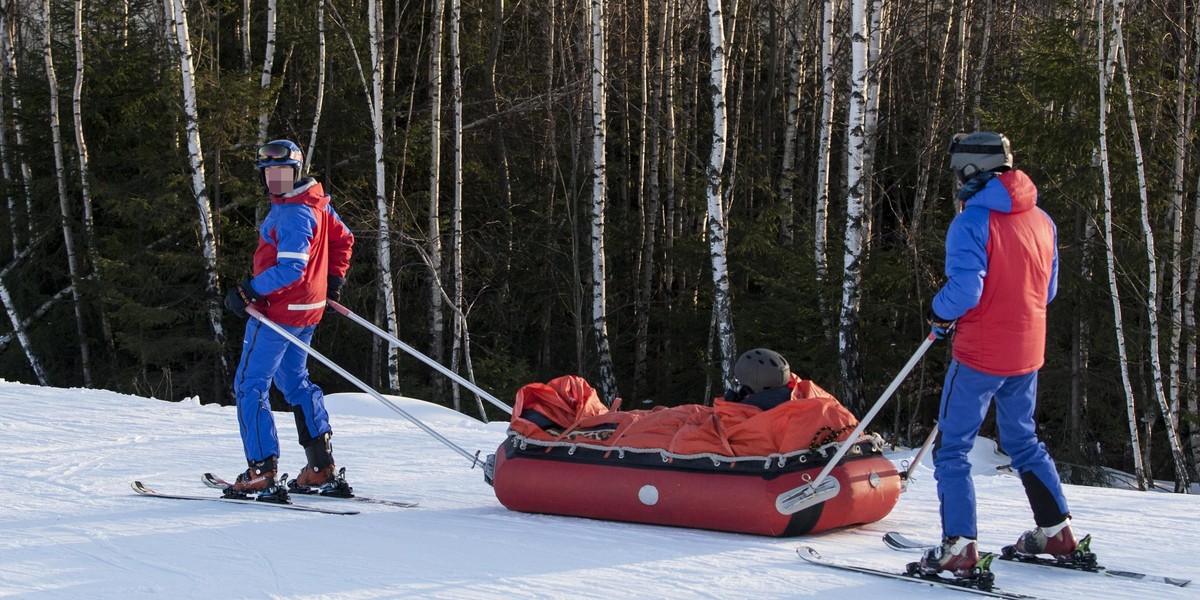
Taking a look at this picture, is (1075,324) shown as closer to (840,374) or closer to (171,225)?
(840,374)

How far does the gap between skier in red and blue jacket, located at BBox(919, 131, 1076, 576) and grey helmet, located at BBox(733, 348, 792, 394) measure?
37.8 inches

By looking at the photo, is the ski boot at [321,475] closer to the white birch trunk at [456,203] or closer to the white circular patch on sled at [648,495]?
the white circular patch on sled at [648,495]

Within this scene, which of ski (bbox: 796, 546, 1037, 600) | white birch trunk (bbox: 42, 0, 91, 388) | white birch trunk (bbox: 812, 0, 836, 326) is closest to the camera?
ski (bbox: 796, 546, 1037, 600)

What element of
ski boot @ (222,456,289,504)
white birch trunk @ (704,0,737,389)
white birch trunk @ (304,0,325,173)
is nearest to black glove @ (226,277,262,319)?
ski boot @ (222,456,289,504)

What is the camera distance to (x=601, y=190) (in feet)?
47.1

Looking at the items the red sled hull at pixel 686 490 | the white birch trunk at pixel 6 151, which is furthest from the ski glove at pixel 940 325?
the white birch trunk at pixel 6 151

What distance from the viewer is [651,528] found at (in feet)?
16.3

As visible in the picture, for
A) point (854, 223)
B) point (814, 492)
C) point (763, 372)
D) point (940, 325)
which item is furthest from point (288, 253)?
point (854, 223)

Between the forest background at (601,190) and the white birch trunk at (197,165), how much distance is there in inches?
1.8

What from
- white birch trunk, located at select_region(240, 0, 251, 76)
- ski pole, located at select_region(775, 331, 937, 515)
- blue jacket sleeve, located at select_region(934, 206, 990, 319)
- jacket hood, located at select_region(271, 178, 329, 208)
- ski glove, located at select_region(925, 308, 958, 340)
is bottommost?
ski pole, located at select_region(775, 331, 937, 515)

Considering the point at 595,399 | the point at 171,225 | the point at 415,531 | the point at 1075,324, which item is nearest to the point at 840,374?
the point at 1075,324

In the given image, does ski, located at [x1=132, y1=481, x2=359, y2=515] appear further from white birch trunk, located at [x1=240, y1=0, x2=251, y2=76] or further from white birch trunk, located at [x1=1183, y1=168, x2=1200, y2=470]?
white birch trunk, located at [x1=240, y1=0, x2=251, y2=76]

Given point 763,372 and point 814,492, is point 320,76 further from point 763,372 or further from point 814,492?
point 814,492

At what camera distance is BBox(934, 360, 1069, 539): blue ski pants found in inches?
161
